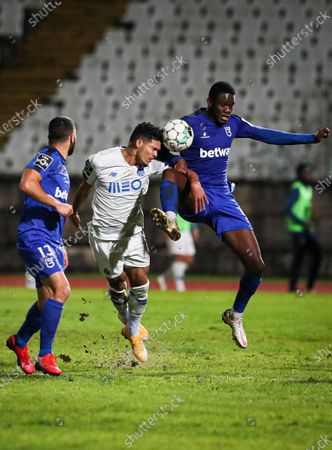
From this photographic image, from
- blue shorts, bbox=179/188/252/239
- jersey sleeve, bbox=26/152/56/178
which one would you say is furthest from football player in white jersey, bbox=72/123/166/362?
jersey sleeve, bbox=26/152/56/178

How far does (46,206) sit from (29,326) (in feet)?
3.32

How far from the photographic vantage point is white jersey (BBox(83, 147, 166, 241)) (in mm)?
8062

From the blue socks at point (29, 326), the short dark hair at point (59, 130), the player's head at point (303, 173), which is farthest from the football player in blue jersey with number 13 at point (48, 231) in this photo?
the player's head at point (303, 173)

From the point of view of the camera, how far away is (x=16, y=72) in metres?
25.4

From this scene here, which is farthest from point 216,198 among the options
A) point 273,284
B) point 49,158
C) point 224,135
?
point 273,284

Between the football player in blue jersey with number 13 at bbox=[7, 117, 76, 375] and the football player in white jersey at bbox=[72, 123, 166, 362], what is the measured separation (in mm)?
610

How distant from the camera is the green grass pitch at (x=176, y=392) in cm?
526

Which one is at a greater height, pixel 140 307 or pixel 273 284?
pixel 140 307

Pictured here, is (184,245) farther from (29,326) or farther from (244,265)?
(29,326)

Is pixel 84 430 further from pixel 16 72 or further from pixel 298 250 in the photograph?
pixel 16 72

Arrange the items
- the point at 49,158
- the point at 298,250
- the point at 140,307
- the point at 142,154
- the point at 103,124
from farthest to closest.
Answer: the point at 103,124
the point at 298,250
the point at 140,307
the point at 142,154
the point at 49,158

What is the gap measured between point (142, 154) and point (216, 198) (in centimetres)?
97

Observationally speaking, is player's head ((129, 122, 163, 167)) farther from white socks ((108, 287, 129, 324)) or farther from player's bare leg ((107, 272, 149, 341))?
white socks ((108, 287, 129, 324))

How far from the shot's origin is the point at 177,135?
322 inches
